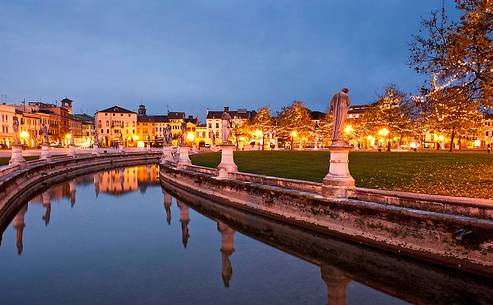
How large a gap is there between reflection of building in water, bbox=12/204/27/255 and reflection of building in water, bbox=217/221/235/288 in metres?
7.11

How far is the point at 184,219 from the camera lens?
19.8 m

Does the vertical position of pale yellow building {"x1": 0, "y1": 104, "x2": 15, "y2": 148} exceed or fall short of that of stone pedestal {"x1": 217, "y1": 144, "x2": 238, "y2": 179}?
it exceeds it

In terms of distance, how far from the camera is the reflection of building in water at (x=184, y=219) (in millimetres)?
15882

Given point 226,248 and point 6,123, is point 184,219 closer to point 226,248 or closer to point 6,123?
point 226,248

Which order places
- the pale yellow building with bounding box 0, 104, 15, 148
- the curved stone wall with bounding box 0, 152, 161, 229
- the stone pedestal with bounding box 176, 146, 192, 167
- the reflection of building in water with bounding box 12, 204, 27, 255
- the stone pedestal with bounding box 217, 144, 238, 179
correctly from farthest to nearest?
the pale yellow building with bounding box 0, 104, 15, 148 < the stone pedestal with bounding box 176, 146, 192, 167 < the stone pedestal with bounding box 217, 144, 238, 179 < the curved stone wall with bounding box 0, 152, 161, 229 < the reflection of building in water with bounding box 12, 204, 27, 255

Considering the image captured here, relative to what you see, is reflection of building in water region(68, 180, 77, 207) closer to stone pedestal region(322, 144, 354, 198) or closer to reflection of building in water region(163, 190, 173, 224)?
reflection of building in water region(163, 190, 173, 224)

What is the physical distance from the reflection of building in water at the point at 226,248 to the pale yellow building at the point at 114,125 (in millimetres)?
112947

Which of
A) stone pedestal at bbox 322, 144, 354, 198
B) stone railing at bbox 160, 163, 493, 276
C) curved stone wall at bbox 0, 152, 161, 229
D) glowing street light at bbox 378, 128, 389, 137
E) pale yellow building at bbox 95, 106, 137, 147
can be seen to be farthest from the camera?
pale yellow building at bbox 95, 106, 137, 147

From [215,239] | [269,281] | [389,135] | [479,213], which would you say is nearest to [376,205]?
[479,213]

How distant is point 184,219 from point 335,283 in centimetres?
1087

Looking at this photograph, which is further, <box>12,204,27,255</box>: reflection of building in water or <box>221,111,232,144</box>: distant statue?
<box>221,111,232,144</box>: distant statue

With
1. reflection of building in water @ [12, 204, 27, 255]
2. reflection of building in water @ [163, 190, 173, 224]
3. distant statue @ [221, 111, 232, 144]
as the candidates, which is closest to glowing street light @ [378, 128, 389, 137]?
distant statue @ [221, 111, 232, 144]

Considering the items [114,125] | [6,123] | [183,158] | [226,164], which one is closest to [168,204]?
[226,164]

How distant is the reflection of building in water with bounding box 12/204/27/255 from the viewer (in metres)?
A: 14.3
